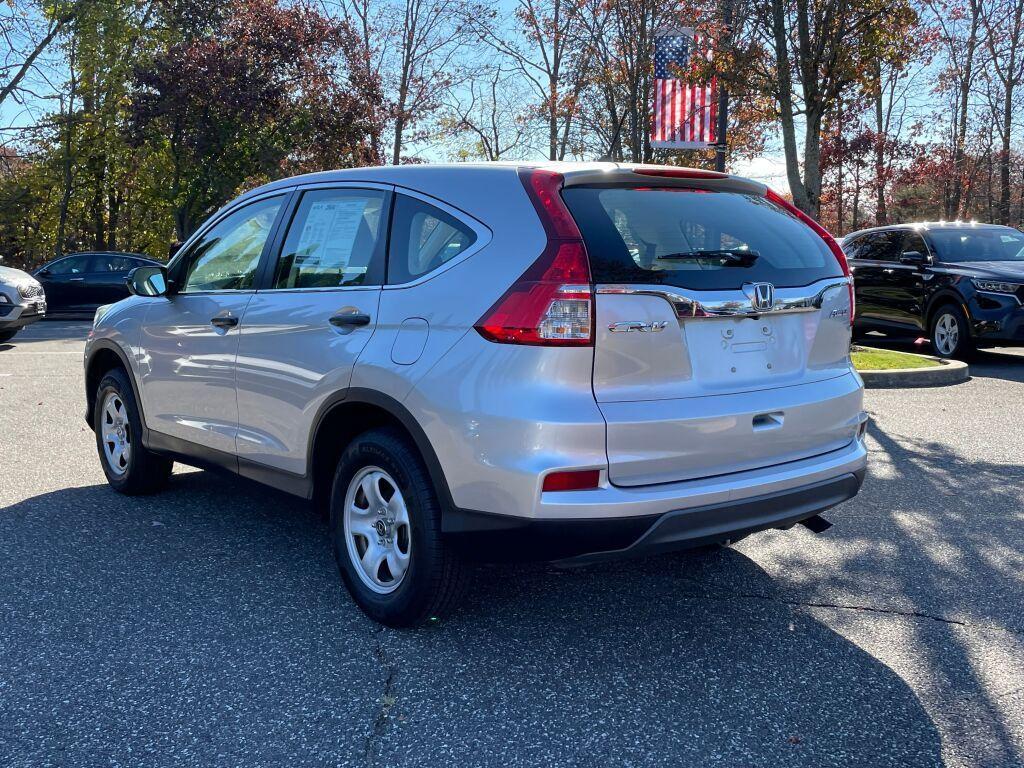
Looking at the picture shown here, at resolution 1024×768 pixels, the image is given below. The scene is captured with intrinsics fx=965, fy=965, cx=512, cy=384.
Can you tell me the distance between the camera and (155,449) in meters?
5.34

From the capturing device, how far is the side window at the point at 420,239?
139 inches

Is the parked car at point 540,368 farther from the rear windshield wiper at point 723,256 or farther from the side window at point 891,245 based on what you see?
the side window at point 891,245

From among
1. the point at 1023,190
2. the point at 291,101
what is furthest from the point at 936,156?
the point at 291,101

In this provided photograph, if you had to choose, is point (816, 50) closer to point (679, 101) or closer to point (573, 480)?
point (679, 101)

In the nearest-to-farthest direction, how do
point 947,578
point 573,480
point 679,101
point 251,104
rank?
point 573,480
point 947,578
point 679,101
point 251,104

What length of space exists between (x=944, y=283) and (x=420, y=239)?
34.7ft

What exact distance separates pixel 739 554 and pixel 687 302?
1826 millimetres

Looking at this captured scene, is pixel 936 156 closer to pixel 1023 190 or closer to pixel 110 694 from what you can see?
pixel 1023 190

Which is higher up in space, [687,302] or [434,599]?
[687,302]

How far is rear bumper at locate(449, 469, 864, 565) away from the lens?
10.3ft

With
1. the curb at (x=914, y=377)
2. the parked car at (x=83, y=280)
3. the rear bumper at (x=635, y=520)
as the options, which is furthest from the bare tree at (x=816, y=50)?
the parked car at (x=83, y=280)

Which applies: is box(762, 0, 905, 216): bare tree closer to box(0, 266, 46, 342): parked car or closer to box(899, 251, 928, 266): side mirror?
box(899, 251, 928, 266): side mirror

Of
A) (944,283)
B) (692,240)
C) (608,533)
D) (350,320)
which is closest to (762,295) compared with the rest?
(692,240)

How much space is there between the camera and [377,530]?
379 centimetres
